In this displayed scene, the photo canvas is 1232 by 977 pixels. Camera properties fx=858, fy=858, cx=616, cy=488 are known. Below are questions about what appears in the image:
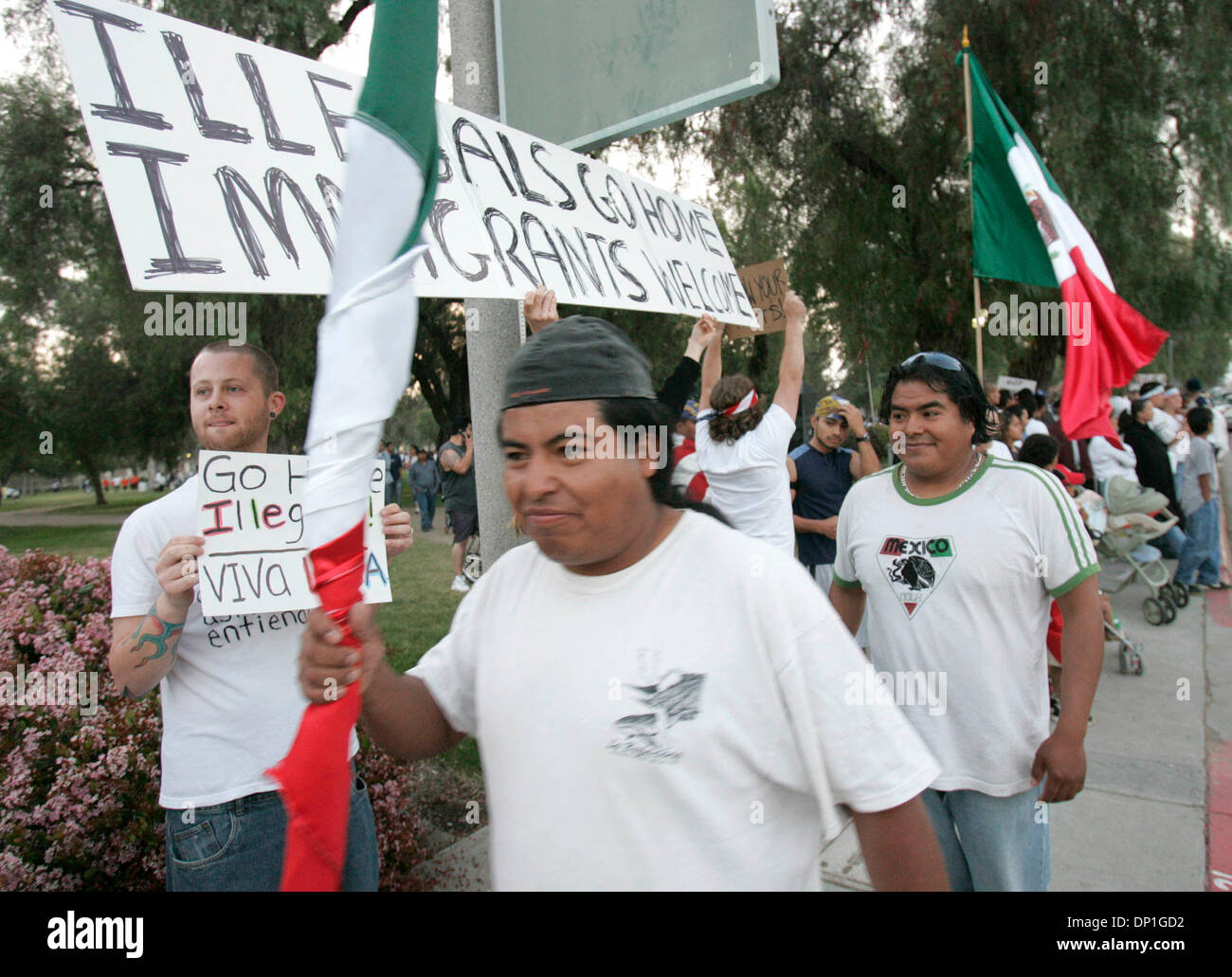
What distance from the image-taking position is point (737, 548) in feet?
4.68

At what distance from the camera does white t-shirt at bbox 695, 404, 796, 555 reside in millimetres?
4496

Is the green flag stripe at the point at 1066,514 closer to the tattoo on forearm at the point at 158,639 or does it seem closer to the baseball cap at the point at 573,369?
the baseball cap at the point at 573,369

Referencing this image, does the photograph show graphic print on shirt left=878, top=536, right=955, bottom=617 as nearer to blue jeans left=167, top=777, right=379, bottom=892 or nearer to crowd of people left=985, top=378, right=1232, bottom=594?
blue jeans left=167, top=777, right=379, bottom=892

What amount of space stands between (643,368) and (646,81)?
214cm

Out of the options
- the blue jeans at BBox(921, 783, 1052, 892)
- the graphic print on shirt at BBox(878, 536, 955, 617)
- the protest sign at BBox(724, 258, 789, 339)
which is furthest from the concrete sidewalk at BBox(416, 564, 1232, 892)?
the protest sign at BBox(724, 258, 789, 339)

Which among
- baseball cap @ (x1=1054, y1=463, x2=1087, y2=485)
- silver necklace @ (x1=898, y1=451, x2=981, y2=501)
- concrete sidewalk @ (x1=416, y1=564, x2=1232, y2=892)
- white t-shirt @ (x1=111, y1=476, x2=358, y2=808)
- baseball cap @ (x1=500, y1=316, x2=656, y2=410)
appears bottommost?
concrete sidewalk @ (x1=416, y1=564, x2=1232, y2=892)

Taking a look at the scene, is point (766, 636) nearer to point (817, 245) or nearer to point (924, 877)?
point (924, 877)

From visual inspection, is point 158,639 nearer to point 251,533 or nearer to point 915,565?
point 251,533

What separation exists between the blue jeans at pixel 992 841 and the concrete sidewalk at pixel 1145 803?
309 mm

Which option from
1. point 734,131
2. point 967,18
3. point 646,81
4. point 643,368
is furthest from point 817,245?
point 643,368

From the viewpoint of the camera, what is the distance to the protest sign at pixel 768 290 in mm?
4762

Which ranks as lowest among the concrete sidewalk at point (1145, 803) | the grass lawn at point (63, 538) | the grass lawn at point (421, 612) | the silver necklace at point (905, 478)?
the concrete sidewalk at point (1145, 803)

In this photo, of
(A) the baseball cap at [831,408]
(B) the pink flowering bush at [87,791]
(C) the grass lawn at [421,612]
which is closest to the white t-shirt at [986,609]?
(B) the pink flowering bush at [87,791]

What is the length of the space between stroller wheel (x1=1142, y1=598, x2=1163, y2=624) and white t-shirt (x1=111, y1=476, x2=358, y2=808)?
27.0ft
